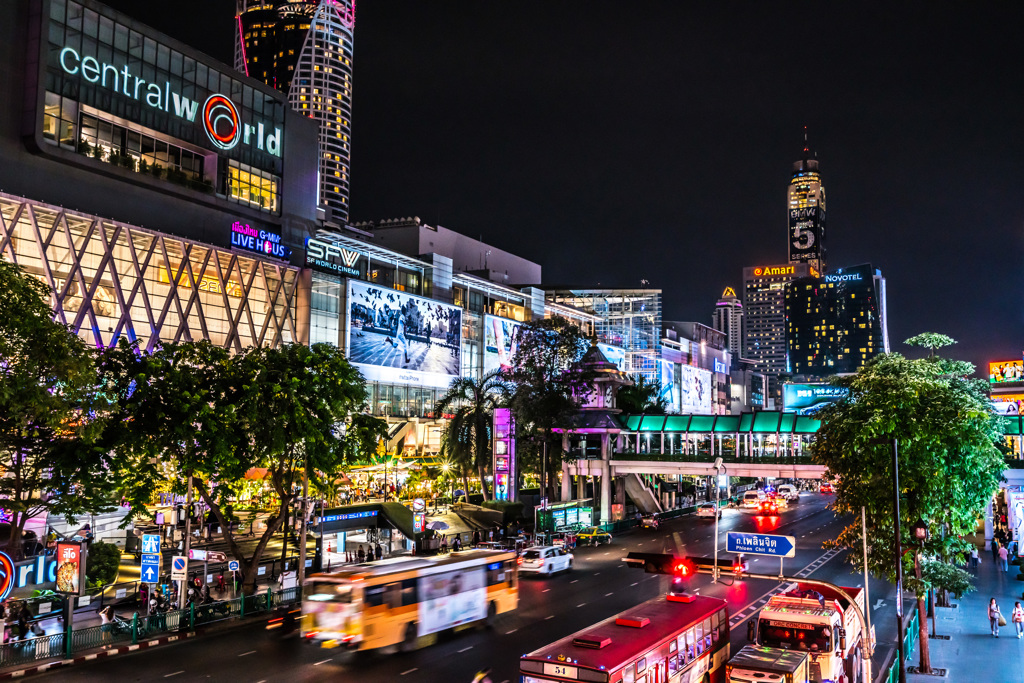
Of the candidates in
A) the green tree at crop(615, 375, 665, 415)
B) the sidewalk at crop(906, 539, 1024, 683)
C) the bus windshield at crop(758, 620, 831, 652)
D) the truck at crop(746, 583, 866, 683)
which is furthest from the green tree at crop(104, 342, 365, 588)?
the green tree at crop(615, 375, 665, 415)

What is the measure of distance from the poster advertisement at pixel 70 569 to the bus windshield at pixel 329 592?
28.2 feet

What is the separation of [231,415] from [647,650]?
21200 mm

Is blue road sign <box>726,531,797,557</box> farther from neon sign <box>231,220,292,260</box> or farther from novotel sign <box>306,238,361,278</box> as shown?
novotel sign <box>306,238,361,278</box>

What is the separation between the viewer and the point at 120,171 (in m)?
57.1

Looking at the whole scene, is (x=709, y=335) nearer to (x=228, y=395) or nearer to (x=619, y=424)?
(x=619, y=424)

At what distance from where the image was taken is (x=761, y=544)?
2155 centimetres

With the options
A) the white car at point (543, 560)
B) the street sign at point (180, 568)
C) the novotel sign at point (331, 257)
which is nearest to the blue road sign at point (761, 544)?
the street sign at point (180, 568)

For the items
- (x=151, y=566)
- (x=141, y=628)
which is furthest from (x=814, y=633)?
(x=151, y=566)

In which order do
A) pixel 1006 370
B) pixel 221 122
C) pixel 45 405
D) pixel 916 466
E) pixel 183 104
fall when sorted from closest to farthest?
pixel 916 466
pixel 45 405
pixel 183 104
pixel 221 122
pixel 1006 370

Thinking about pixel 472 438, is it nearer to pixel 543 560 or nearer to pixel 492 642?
pixel 543 560

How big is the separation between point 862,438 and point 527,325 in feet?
143

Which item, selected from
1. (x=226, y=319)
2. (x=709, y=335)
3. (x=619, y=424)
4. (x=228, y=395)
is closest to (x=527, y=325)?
(x=619, y=424)

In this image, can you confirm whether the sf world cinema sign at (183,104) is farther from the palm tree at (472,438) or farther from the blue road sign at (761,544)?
the blue road sign at (761,544)

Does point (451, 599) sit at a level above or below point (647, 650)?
below
